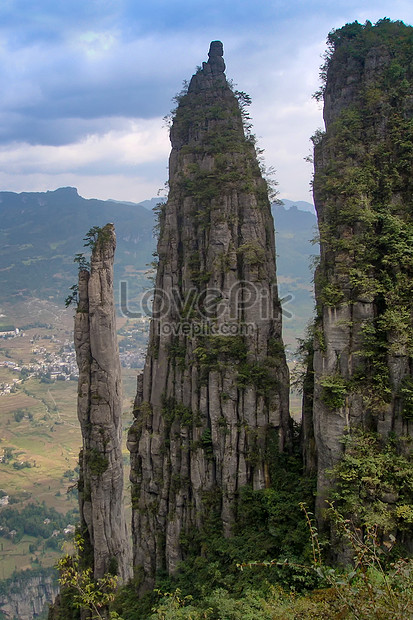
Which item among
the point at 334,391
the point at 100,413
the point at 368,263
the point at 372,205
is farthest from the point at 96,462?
the point at 372,205

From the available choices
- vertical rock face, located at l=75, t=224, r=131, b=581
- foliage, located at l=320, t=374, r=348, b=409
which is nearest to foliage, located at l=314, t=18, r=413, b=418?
foliage, located at l=320, t=374, r=348, b=409

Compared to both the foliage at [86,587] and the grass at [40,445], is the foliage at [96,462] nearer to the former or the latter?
the foliage at [86,587]

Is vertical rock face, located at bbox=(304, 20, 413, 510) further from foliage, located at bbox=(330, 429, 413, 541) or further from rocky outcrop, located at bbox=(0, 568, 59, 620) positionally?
rocky outcrop, located at bbox=(0, 568, 59, 620)

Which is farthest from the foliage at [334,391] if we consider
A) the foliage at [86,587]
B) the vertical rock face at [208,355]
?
the foliage at [86,587]

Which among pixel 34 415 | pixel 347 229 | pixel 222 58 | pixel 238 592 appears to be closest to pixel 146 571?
pixel 238 592

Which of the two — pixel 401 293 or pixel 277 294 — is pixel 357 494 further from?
pixel 277 294

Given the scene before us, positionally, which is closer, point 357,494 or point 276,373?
point 357,494
